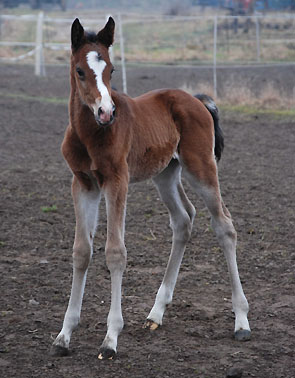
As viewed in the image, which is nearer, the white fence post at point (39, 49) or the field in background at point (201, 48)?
the field in background at point (201, 48)

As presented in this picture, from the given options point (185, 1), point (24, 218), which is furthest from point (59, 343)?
point (185, 1)

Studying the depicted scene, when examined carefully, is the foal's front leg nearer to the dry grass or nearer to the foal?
the foal

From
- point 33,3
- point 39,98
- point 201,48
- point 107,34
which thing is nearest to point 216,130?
point 107,34

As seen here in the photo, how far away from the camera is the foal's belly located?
5.03m

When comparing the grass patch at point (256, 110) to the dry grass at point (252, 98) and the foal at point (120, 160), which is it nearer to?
the dry grass at point (252, 98)

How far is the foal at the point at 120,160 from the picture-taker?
459 cm

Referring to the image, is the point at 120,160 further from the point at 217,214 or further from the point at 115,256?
the point at 217,214

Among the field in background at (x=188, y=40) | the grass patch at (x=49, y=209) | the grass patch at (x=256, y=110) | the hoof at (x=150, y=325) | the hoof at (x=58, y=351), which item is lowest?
→ the field in background at (x=188, y=40)

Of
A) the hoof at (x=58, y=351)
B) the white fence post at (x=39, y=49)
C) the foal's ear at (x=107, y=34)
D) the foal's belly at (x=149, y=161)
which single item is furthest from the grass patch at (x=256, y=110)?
the hoof at (x=58, y=351)

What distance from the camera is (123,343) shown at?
4914 mm

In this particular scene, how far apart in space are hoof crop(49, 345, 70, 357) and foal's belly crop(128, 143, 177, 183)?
1321 millimetres

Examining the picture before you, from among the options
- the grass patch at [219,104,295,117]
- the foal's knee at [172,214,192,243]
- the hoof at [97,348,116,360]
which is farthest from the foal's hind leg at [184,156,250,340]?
the grass patch at [219,104,295,117]

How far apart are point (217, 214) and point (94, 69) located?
1.59m

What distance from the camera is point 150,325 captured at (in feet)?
17.3
